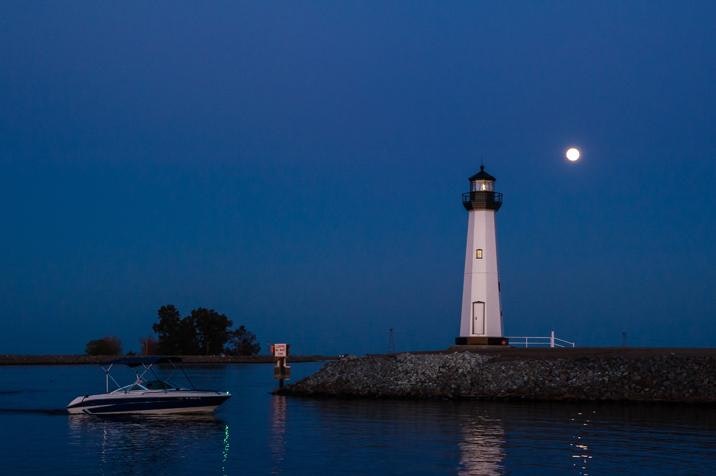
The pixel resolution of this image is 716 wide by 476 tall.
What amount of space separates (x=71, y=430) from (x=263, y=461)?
11740 millimetres

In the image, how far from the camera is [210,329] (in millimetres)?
144000

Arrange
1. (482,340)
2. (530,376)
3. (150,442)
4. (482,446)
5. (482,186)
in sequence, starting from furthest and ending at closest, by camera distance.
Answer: (482,186)
(482,340)
(530,376)
(150,442)
(482,446)

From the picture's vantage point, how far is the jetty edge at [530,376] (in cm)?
4731

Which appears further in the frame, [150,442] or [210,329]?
[210,329]

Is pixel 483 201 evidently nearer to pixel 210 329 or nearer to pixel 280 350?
pixel 280 350

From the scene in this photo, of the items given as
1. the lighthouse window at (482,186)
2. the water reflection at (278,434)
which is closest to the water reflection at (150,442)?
the water reflection at (278,434)

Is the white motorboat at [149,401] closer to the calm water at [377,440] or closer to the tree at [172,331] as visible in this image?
the calm water at [377,440]

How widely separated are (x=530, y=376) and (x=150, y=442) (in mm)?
22559

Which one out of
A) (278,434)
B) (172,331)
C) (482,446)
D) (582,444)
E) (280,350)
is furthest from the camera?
(172,331)

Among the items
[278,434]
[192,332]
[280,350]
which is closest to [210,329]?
[192,332]

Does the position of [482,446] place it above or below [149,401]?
below

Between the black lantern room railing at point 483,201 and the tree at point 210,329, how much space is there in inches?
3353

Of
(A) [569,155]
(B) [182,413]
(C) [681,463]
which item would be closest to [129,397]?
(B) [182,413]

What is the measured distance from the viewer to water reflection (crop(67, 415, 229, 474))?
28.2 meters
